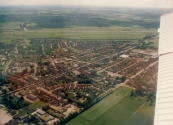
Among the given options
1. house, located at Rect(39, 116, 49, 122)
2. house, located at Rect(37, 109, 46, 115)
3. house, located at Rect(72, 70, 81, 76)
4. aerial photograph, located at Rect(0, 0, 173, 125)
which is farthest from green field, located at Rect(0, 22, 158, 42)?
house, located at Rect(39, 116, 49, 122)

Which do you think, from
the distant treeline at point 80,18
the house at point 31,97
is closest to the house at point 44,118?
the house at point 31,97

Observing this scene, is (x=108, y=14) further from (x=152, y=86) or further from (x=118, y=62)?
(x=152, y=86)

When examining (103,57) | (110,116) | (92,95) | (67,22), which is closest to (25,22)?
(67,22)

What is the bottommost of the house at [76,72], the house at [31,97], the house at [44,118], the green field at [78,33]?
the house at [44,118]

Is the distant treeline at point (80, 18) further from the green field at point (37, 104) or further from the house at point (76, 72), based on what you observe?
the green field at point (37, 104)

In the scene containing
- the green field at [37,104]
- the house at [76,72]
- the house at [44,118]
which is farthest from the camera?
the house at [76,72]

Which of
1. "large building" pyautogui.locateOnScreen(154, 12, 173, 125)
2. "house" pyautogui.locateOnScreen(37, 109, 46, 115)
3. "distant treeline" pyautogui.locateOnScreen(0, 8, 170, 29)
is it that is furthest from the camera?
"distant treeline" pyautogui.locateOnScreen(0, 8, 170, 29)

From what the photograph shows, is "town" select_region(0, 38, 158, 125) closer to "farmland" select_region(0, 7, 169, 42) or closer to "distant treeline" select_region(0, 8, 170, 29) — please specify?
"farmland" select_region(0, 7, 169, 42)

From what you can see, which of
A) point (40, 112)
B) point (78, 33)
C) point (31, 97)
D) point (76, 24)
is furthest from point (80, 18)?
point (40, 112)
